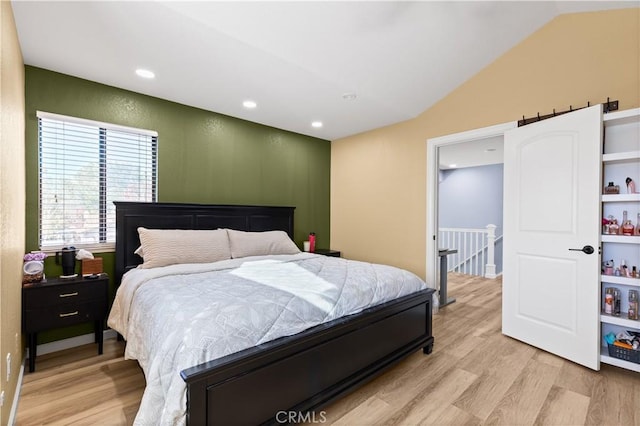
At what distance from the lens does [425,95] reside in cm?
353

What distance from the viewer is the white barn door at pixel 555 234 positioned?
2432 mm

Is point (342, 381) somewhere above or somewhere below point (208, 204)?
below

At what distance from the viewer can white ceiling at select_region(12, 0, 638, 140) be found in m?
2.10

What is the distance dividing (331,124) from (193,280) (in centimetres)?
288

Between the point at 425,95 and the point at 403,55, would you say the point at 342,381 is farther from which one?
the point at 425,95

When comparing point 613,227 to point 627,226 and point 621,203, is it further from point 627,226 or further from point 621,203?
point 621,203

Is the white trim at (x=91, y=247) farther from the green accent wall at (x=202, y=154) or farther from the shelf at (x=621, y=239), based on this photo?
the shelf at (x=621, y=239)

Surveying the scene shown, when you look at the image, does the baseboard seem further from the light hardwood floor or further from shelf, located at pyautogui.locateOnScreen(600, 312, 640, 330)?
shelf, located at pyautogui.locateOnScreen(600, 312, 640, 330)

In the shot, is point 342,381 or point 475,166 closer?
point 342,381

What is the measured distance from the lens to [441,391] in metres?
2.12

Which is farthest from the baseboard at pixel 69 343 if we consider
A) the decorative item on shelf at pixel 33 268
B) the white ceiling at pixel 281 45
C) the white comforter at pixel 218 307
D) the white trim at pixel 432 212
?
the white trim at pixel 432 212

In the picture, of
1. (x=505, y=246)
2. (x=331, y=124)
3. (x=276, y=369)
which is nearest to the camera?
(x=276, y=369)

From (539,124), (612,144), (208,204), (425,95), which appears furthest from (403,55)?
(208,204)

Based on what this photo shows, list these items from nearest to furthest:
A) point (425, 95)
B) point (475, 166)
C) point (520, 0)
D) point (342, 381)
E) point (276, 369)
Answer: point (276, 369) < point (342, 381) < point (520, 0) < point (425, 95) < point (475, 166)
